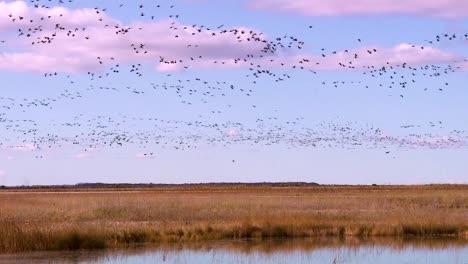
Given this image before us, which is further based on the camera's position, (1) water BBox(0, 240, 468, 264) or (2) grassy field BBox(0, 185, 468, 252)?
(2) grassy field BBox(0, 185, 468, 252)

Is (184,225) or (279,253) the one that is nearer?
(279,253)

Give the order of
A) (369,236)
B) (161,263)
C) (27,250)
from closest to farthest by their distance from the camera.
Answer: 1. (161,263)
2. (27,250)
3. (369,236)

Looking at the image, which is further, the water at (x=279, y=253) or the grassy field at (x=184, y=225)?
the grassy field at (x=184, y=225)

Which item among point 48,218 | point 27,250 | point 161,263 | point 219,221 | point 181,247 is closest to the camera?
point 161,263

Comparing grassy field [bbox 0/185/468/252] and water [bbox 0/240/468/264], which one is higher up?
grassy field [bbox 0/185/468/252]

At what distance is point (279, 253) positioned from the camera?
33.8 m

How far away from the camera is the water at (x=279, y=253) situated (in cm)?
3117

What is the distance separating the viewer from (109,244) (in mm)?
35812

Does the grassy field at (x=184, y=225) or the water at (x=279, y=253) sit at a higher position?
the grassy field at (x=184, y=225)

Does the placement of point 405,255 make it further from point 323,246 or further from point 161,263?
point 161,263

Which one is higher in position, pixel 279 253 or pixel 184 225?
pixel 184 225

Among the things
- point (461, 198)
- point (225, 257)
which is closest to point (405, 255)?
point (225, 257)

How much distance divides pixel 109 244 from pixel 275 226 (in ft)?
24.9

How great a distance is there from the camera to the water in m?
31.2
